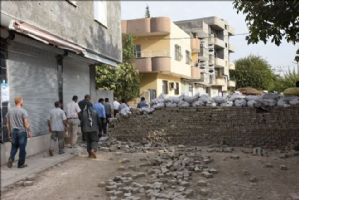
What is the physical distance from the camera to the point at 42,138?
36.1 ft

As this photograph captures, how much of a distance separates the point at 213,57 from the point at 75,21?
3441cm

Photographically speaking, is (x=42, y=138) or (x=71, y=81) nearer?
(x=42, y=138)

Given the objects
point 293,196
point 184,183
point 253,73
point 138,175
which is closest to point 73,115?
point 138,175

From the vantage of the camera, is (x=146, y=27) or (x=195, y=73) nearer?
(x=146, y=27)

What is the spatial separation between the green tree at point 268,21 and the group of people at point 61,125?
420cm

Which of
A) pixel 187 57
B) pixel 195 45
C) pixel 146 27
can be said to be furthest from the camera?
pixel 195 45

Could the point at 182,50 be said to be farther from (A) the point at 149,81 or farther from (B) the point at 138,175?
(B) the point at 138,175

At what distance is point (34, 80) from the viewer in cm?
1079

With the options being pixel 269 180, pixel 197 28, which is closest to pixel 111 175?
pixel 269 180

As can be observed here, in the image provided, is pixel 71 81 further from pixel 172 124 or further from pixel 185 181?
pixel 185 181

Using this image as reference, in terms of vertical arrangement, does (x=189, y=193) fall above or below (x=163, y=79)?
below
